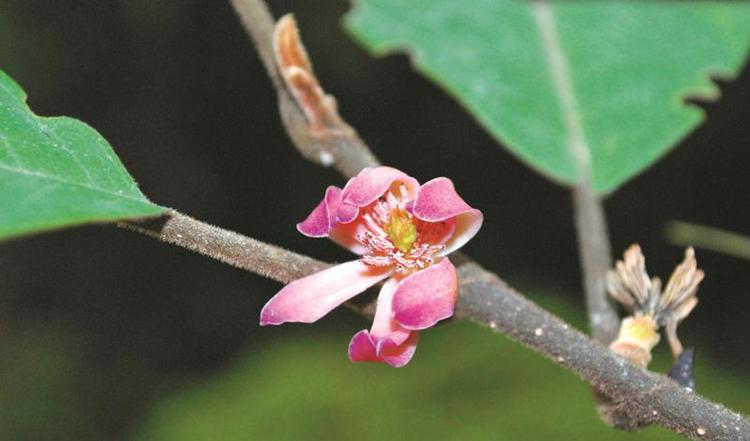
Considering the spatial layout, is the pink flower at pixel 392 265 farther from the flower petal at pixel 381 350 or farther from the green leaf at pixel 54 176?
the green leaf at pixel 54 176

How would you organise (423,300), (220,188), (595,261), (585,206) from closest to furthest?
(423,300) < (595,261) < (585,206) < (220,188)

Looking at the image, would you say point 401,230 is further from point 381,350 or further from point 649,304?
point 649,304

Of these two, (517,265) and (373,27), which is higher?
(373,27)

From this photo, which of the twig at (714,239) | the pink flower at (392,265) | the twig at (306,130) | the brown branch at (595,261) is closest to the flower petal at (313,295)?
the pink flower at (392,265)

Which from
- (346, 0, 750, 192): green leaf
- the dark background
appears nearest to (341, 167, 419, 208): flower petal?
(346, 0, 750, 192): green leaf

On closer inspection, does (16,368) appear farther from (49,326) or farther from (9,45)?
(9,45)

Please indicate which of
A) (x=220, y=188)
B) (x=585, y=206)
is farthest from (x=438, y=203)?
(x=220, y=188)

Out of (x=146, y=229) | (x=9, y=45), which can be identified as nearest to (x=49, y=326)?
(x=9, y=45)
